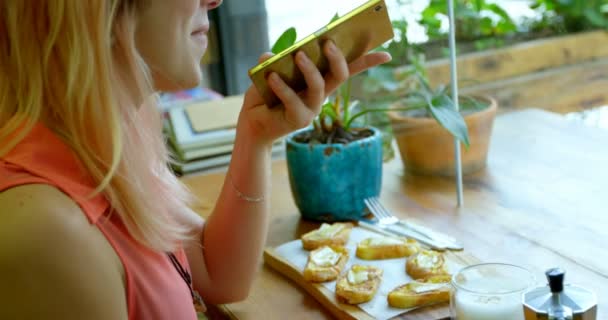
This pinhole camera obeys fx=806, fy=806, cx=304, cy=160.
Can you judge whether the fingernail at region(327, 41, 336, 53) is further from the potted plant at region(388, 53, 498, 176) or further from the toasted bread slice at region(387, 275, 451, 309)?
the potted plant at region(388, 53, 498, 176)

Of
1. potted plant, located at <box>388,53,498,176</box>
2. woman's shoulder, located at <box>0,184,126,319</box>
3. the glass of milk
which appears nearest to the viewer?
woman's shoulder, located at <box>0,184,126,319</box>

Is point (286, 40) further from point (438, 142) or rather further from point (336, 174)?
point (438, 142)

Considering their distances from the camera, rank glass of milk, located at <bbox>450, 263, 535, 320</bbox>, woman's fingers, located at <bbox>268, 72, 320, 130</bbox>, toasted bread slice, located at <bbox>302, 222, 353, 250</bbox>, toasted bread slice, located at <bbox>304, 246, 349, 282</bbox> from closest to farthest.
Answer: glass of milk, located at <bbox>450, 263, 535, 320</bbox>
woman's fingers, located at <bbox>268, 72, 320, 130</bbox>
toasted bread slice, located at <bbox>304, 246, 349, 282</bbox>
toasted bread slice, located at <bbox>302, 222, 353, 250</bbox>

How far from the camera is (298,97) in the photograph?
3.22 feet

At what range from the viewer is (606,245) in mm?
1109

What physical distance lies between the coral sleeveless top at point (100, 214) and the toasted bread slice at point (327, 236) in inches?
12.3

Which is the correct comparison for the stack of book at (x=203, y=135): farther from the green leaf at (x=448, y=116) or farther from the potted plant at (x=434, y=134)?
the green leaf at (x=448, y=116)

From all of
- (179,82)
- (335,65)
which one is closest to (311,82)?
(335,65)

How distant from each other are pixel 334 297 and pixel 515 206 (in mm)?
415

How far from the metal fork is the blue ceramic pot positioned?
3cm

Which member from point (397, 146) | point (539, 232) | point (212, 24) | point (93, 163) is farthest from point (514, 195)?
point (212, 24)

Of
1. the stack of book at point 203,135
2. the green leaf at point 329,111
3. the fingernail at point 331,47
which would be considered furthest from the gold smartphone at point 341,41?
the stack of book at point 203,135

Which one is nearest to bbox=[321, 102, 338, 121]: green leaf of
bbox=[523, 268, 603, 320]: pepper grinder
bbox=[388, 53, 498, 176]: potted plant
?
bbox=[388, 53, 498, 176]: potted plant

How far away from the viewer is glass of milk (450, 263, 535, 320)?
845 millimetres
